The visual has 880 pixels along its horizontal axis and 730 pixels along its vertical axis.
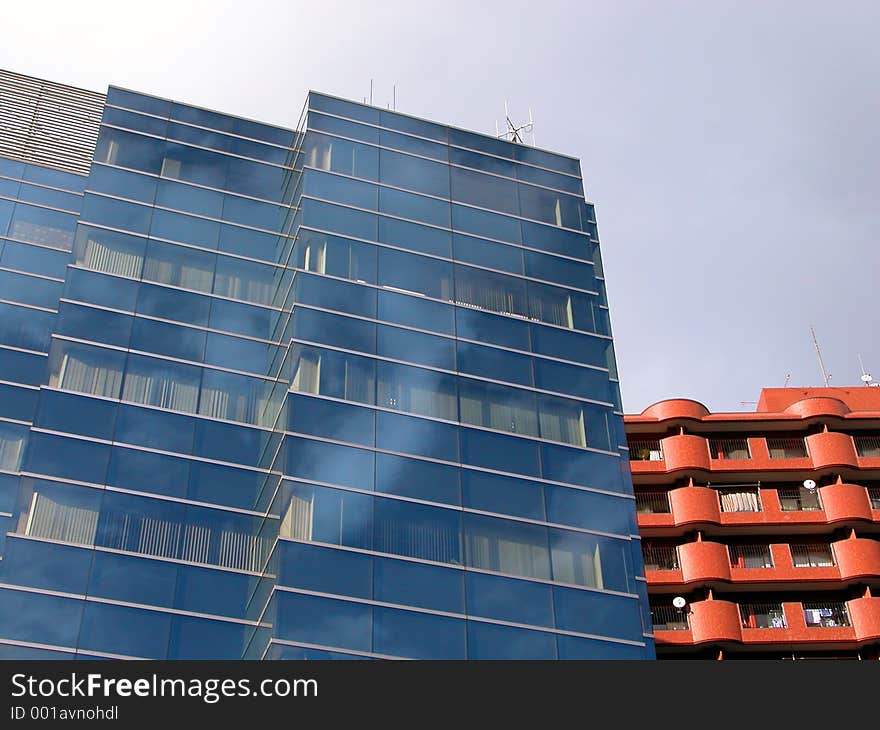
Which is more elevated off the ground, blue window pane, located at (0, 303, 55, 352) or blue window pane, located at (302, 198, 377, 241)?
blue window pane, located at (302, 198, 377, 241)

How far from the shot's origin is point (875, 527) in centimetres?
6469

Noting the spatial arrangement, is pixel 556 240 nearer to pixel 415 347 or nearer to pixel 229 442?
pixel 415 347

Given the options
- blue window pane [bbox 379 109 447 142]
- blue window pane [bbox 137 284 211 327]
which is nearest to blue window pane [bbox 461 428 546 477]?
blue window pane [bbox 137 284 211 327]

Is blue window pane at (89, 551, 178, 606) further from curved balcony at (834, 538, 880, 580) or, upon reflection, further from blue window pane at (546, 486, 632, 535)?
curved balcony at (834, 538, 880, 580)

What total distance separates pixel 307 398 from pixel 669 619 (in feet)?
90.0

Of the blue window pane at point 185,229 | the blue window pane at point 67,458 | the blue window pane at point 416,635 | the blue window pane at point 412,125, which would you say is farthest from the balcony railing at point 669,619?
the blue window pane at point 67,458

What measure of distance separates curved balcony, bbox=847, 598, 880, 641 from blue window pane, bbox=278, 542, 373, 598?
32.2 m

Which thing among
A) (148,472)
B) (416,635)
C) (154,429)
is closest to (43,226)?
(154,429)

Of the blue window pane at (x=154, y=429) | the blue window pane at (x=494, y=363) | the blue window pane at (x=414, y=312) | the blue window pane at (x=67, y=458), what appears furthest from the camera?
the blue window pane at (x=414, y=312)

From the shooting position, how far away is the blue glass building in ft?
129

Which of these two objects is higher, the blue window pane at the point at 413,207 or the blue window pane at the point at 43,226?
the blue window pane at the point at 43,226

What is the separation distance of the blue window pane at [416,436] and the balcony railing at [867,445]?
3350 centimetres

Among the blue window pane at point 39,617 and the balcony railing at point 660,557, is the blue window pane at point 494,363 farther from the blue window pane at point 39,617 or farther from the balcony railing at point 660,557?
the balcony railing at point 660,557

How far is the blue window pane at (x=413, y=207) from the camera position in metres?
50.8
